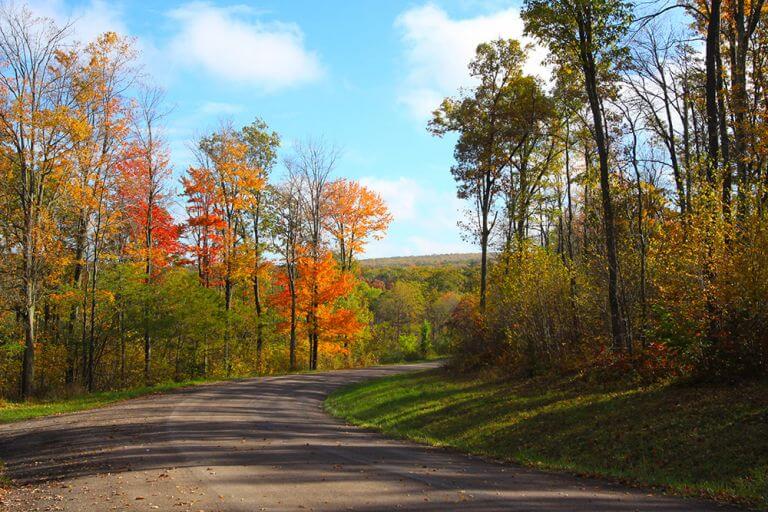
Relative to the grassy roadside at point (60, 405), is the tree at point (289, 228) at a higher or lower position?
higher

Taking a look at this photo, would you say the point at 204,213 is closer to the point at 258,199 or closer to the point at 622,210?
the point at 258,199

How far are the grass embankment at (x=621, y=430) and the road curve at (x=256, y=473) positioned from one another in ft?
2.58

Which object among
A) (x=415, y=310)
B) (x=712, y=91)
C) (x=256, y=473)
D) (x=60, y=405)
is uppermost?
(x=712, y=91)

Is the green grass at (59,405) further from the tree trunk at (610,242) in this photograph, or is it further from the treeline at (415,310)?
the tree trunk at (610,242)

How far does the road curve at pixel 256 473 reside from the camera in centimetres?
657

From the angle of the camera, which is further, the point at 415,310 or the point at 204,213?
the point at 415,310

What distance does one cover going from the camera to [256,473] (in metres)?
8.27

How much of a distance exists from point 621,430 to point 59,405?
18698 millimetres

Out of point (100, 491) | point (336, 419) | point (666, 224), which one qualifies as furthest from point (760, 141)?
point (100, 491)

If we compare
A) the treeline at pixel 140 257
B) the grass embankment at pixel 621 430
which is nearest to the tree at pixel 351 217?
the treeline at pixel 140 257

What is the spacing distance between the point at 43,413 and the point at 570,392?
16.2 m

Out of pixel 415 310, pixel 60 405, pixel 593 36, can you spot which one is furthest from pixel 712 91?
pixel 415 310

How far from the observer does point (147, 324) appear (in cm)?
2734

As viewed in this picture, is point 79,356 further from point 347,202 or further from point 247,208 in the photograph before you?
point 347,202
